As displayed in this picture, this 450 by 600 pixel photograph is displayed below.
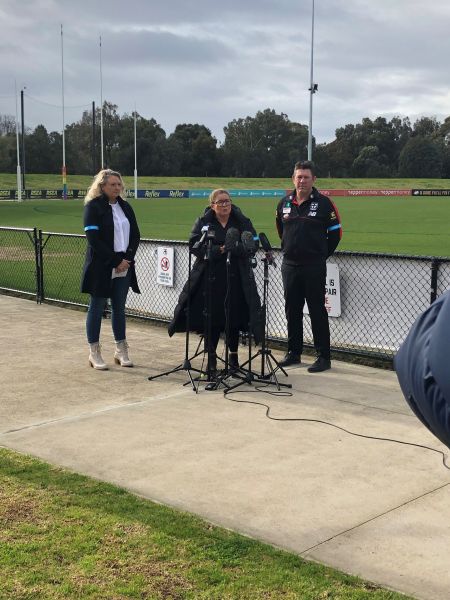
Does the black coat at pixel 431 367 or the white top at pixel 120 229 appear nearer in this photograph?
the black coat at pixel 431 367

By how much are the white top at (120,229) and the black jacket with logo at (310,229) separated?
1.56m

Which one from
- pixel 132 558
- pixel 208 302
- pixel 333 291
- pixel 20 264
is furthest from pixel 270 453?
pixel 20 264

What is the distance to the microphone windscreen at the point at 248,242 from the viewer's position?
259 inches

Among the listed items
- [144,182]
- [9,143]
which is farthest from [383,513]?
[9,143]

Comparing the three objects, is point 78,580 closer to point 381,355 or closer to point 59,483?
point 59,483

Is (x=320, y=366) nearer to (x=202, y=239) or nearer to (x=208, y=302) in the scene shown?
(x=208, y=302)

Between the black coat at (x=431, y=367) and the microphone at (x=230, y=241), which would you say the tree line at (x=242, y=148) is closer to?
the microphone at (x=230, y=241)

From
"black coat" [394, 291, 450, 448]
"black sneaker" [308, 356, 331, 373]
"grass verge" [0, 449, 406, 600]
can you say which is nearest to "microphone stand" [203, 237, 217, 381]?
"black sneaker" [308, 356, 331, 373]

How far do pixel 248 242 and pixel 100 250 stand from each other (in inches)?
59.0

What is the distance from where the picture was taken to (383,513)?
13.2 ft

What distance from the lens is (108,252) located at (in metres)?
7.14

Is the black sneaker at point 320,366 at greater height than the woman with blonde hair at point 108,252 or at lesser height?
lesser

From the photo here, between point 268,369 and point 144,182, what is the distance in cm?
7628

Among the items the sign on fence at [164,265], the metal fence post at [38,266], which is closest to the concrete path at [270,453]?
the sign on fence at [164,265]
